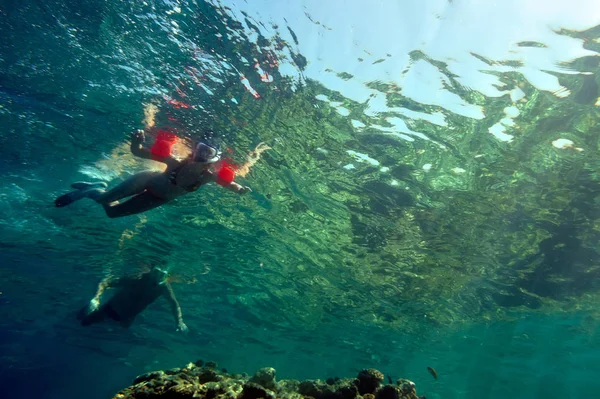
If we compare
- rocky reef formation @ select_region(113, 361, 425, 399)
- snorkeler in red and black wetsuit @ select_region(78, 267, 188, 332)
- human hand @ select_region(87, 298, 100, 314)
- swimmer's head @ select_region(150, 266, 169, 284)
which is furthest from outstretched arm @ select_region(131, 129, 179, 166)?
swimmer's head @ select_region(150, 266, 169, 284)

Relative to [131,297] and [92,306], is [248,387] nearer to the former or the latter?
[92,306]

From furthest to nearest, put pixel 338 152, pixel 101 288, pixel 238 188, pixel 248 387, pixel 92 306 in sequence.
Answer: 1. pixel 101 288
2. pixel 338 152
3. pixel 92 306
4. pixel 238 188
5. pixel 248 387

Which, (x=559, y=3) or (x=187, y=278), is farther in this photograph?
(x=187, y=278)

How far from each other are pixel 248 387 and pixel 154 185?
480 cm

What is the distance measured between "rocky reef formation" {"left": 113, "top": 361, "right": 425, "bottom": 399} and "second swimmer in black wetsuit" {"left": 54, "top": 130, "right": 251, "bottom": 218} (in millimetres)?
3708

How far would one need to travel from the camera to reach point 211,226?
16.9 meters

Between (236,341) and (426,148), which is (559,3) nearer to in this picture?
(426,148)

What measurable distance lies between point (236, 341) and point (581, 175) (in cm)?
3688

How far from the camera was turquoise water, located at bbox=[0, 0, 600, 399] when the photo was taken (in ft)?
26.6

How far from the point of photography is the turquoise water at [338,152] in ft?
26.6

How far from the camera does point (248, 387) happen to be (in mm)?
4477

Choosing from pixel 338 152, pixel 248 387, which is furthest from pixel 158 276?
pixel 248 387

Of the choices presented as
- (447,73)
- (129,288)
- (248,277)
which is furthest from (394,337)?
(447,73)

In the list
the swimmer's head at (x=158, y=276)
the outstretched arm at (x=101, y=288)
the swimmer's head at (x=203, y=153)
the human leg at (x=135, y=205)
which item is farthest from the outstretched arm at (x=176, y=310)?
the swimmer's head at (x=203, y=153)
